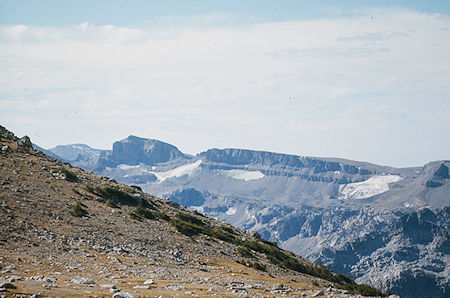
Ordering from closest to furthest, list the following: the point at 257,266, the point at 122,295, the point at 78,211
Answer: the point at 122,295 → the point at 257,266 → the point at 78,211

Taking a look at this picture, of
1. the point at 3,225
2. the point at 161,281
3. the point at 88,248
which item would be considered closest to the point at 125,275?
the point at 161,281

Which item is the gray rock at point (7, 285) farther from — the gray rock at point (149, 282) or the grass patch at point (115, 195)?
the grass patch at point (115, 195)

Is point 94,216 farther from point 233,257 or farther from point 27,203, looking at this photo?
point 233,257

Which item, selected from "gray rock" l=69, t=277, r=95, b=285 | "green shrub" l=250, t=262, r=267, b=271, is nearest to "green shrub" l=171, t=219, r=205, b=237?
"green shrub" l=250, t=262, r=267, b=271

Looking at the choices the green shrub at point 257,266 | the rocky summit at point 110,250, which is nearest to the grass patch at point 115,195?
the rocky summit at point 110,250

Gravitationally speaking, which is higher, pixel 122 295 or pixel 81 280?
pixel 122 295

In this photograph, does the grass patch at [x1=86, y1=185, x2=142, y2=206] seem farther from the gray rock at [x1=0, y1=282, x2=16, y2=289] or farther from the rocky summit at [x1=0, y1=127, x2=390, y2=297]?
the gray rock at [x1=0, y1=282, x2=16, y2=289]

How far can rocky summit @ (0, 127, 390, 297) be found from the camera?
3116cm

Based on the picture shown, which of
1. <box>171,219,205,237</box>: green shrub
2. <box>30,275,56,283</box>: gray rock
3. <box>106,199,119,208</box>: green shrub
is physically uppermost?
<box>106,199,119,208</box>: green shrub

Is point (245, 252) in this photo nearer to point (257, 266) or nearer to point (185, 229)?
point (257, 266)

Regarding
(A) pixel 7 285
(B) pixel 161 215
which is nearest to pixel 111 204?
(B) pixel 161 215

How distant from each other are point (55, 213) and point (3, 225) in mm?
8262

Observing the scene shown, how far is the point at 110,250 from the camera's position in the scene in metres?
44.7

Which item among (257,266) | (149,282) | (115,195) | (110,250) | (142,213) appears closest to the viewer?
(149,282)
